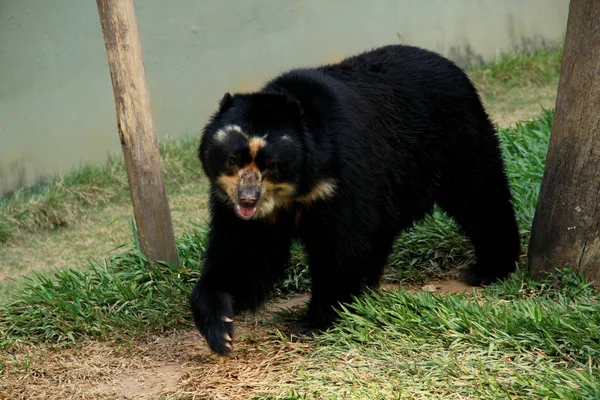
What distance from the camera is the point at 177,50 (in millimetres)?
8695

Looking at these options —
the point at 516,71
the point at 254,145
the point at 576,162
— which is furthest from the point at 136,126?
the point at 516,71

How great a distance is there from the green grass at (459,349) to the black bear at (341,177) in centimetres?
35

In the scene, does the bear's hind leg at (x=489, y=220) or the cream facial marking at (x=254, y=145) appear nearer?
the cream facial marking at (x=254, y=145)

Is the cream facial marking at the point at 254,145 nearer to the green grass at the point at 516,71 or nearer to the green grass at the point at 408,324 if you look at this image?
the green grass at the point at 408,324

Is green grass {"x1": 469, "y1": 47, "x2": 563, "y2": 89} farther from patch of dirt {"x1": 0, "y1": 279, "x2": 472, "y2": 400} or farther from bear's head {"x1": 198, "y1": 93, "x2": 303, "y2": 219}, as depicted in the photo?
bear's head {"x1": 198, "y1": 93, "x2": 303, "y2": 219}

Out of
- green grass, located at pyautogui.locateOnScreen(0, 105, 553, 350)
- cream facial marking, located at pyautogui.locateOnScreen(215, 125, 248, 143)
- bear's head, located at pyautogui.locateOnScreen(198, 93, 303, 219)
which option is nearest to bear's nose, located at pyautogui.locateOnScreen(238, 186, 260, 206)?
bear's head, located at pyautogui.locateOnScreen(198, 93, 303, 219)

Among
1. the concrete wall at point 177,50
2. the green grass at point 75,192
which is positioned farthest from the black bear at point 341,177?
the concrete wall at point 177,50

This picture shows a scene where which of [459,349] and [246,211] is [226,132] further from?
[459,349]

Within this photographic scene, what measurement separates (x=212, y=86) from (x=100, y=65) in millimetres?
1254

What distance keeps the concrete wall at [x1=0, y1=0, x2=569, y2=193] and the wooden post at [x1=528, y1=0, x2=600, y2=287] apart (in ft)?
15.7

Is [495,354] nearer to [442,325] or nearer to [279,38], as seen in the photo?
[442,325]

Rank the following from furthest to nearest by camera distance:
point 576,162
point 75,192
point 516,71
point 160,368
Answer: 1. point 516,71
2. point 75,192
3. point 576,162
4. point 160,368

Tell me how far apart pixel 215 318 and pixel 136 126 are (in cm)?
151

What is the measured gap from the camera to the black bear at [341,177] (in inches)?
168
